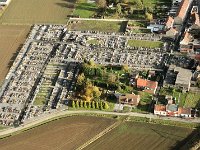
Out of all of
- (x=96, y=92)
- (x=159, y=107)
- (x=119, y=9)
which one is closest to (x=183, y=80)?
(x=159, y=107)

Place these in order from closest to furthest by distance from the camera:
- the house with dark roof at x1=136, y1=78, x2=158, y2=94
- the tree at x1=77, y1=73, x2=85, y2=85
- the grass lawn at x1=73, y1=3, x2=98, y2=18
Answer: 1. the house with dark roof at x1=136, y1=78, x2=158, y2=94
2. the tree at x1=77, y1=73, x2=85, y2=85
3. the grass lawn at x1=73, y1=3, x2=98, y2=18

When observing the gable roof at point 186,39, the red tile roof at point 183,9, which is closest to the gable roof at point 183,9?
the red tile roof at point 183,9

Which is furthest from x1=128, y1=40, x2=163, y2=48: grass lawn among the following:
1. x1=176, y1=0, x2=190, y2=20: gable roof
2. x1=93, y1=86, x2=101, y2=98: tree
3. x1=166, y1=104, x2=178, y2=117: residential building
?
x1=166, y1=104, x2=178, y2=117: residential building

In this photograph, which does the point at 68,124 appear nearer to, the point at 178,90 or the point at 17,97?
the point at 17,97

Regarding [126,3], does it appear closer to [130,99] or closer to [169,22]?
[169,22]

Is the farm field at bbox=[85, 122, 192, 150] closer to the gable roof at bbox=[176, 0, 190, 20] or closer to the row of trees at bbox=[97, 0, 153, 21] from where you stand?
the gable roof at bbox=[176, 0, 190, 20]

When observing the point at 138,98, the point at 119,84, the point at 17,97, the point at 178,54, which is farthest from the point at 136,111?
the point at 17,97
